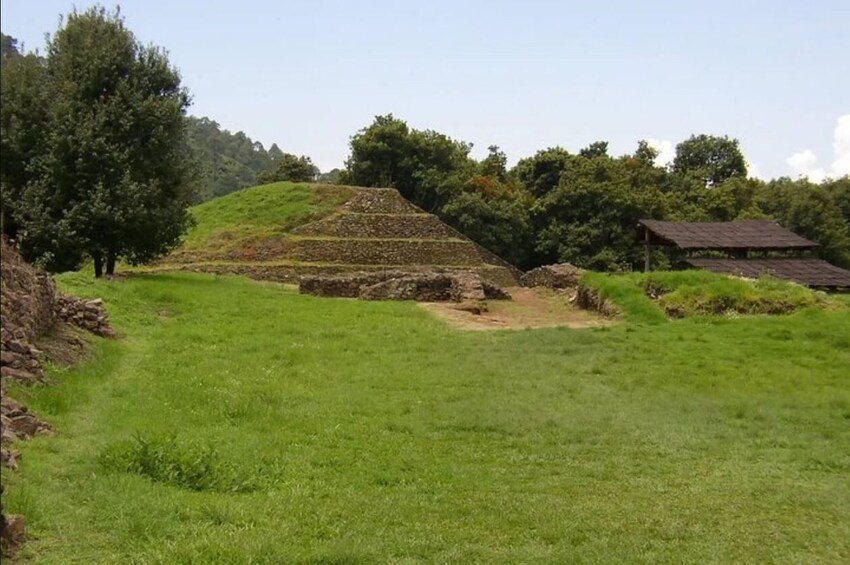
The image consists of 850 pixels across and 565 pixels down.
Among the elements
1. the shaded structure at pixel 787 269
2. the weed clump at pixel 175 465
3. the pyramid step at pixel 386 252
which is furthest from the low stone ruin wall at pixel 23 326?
the shaded structure at pixel 787 269

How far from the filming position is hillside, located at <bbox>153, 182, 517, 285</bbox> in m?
30.1

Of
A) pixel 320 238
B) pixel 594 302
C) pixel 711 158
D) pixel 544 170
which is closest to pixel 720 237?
pixel 594 302

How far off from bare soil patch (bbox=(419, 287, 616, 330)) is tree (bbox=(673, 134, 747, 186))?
3566cm

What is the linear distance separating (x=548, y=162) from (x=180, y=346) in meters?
35.5

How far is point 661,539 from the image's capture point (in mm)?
5258

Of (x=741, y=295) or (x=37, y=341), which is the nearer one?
(x=37, y=341)

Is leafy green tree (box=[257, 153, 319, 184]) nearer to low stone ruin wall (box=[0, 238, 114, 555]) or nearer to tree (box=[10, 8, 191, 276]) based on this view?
tree (box=[10, 8, 191, 276])

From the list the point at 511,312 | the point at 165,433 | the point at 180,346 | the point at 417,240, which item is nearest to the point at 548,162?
the point at 417,240

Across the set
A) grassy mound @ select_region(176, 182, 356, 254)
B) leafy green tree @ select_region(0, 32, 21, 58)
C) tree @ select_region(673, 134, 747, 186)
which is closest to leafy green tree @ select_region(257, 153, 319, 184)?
grassy mound @ select_region(176, 182, 356, 254)

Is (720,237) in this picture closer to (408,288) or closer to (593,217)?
(593,217)

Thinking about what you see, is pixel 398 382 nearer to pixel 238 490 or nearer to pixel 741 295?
pixel 238 490

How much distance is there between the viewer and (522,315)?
20062 mm

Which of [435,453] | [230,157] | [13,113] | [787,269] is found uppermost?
[230,157]

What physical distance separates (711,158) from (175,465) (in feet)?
192
